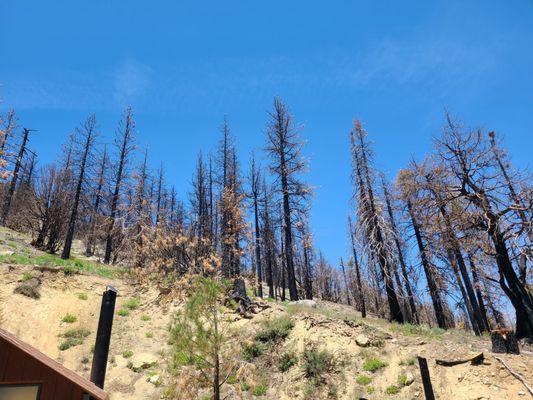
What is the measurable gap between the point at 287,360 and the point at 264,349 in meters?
1.30

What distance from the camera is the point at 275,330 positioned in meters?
15.3

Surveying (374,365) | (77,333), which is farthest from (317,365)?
(77,333)

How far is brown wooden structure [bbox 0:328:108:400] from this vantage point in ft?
25.9

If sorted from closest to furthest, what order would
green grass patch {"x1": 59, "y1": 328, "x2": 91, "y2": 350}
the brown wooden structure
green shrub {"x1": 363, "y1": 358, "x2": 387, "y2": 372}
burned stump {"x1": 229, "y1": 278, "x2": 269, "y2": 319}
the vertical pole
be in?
the brown wooden structure → the vertical pole → green shrub {"x1": 363, "y1": 358, "x2": 387, "y2": 372} → green grass patch {"x1": 59, "y1": 328, "x2": 91, "y2": 350} → burned stump {"x1": 229, "y1": 278, "x2": 269, "y2": 319}

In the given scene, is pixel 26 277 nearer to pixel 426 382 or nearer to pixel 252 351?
pixel 252 351

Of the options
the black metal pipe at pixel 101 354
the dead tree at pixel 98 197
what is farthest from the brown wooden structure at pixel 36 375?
the dead tree at pixel 98 197

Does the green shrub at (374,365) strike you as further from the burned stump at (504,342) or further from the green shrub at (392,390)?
the burned stump at (504,342)

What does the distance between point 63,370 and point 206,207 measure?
97.0ft

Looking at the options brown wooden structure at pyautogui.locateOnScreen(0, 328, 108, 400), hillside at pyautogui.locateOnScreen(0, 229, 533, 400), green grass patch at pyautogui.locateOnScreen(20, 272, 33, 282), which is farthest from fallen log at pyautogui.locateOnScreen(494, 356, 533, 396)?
green grass patch at pyautogui.locateOnScreen(20, 272, 33, 282)

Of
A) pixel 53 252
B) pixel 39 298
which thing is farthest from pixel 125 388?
pixel 53 252

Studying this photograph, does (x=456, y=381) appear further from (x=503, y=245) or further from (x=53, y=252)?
(x=53, y=252)

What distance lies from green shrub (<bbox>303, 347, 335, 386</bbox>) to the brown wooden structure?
711 cm

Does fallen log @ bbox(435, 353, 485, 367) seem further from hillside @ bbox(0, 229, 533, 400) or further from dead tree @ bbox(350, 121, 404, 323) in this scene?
dead tree @ bbox(350, 121, 404, 323)

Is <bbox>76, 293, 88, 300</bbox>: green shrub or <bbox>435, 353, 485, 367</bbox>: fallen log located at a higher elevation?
<bbox>76, 293, 88, 300</bbox>: green shrub
